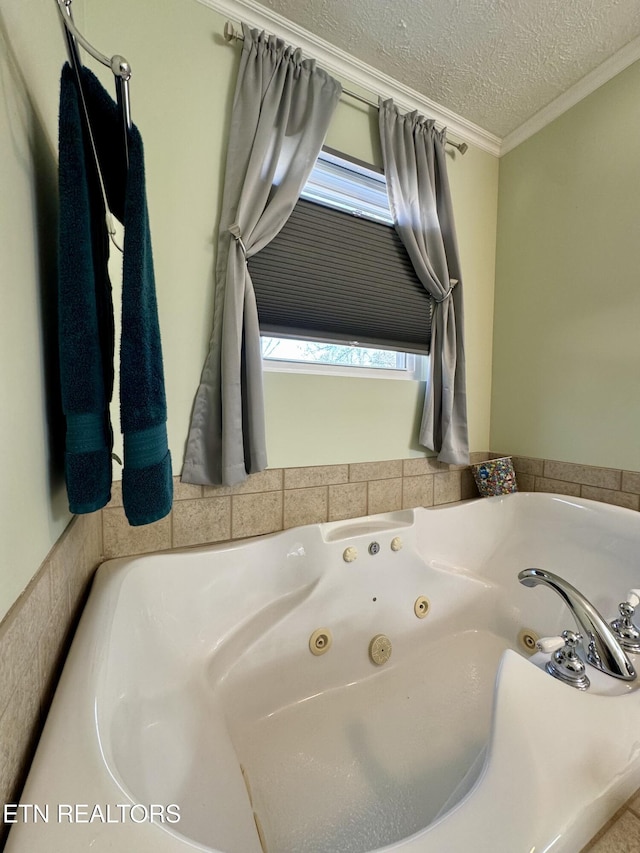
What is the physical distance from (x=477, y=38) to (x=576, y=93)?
57 cm

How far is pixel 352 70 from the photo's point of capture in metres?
1.37

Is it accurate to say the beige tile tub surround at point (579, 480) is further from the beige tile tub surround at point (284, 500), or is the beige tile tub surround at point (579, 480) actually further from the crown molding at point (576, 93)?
the crown molding at point (576, 93)

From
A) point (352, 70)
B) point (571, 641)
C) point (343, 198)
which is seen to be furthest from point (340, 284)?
point (571, 641)

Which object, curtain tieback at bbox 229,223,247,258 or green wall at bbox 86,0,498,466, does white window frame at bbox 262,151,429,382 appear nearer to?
green wall at bbox 86,0,498,466

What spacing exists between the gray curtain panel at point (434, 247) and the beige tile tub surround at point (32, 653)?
1.36 meters

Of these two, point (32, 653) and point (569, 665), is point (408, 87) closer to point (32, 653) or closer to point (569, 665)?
point (569, 665)

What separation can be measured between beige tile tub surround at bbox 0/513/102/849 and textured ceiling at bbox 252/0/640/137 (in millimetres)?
1835

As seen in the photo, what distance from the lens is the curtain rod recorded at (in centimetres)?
114

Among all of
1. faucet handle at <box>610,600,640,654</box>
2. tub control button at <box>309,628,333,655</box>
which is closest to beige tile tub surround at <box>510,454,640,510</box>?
faucet handle at <box>610,600,640,654</box>

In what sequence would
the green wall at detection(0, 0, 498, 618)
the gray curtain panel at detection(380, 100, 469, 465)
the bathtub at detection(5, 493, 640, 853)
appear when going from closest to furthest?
the bathtub at detection(5, 493, 640, 853)
the green wall at detection(0, 0, 498, 618)
the gray curtain panel at detection(380, 100, 469, 465)

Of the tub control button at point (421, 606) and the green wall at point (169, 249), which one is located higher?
the green wall at point (169, 249)

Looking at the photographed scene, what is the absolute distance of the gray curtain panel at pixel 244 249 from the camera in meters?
1.15

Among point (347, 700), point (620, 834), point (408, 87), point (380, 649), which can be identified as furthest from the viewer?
point (408, 87)

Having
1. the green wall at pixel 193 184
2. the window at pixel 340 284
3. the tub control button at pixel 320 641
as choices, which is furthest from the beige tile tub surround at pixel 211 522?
the window at pixel 340 284
